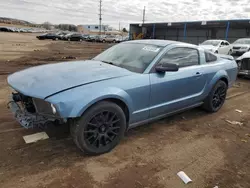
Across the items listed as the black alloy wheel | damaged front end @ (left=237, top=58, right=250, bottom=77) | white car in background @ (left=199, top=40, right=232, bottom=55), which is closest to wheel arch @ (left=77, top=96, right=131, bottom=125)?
the black alloy wheel

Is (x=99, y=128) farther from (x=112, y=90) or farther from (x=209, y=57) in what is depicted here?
(x=209, y=57)

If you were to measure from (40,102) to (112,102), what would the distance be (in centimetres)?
92

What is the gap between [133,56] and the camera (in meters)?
3.63

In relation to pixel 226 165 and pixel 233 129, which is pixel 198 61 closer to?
pixel 233 129

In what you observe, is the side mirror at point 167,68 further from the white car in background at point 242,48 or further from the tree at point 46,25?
the tree at point 46,25

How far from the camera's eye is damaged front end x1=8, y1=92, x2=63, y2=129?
256 centimetres

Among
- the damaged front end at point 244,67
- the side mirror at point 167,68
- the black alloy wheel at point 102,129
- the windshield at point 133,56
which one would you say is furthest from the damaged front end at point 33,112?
the damaged front end at point 244,67

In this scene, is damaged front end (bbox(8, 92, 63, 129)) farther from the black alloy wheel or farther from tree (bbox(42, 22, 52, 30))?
tree (bbox(42, 22, 52, 30))

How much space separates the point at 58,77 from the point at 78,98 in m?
0.59

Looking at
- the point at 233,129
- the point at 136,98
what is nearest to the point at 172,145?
the point at 136,98

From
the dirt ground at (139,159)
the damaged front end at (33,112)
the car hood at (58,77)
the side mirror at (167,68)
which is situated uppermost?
the side mirror at (167,68)

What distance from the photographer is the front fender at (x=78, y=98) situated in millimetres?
2465

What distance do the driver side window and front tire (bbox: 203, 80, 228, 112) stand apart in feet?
2.66

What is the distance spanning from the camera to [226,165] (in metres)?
2.88
